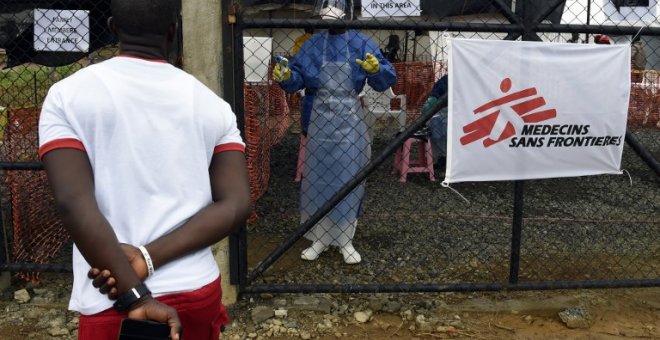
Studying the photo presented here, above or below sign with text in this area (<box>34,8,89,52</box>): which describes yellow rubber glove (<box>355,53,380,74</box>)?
below

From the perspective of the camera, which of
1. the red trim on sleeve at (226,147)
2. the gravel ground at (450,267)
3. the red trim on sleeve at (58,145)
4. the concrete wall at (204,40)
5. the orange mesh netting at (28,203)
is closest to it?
the red trim on sleeve at (58,145)

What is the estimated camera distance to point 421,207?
6.25m

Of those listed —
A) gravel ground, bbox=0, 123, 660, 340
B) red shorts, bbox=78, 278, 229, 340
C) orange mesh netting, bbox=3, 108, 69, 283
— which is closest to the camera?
red shorts, bbox=78, 278, 229, 340

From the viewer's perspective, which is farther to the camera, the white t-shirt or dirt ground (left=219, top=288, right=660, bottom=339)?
dirt ground (left=219, top=288, right=660, bottom=339)

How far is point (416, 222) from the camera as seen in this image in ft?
18.9

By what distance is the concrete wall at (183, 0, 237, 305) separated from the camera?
10.9 ft

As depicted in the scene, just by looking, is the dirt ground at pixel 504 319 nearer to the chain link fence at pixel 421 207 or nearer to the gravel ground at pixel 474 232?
the chain link fence at pixel 421 207

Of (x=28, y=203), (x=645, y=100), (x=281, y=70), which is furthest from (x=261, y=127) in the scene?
(x=645, y=100)

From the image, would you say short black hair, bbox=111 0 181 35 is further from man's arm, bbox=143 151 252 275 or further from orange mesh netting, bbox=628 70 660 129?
orange mesh netting, bbox=628 70 660 129

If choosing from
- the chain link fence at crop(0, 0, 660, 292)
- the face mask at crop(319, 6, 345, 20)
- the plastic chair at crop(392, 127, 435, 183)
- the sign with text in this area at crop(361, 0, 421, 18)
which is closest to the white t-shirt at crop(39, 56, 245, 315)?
the chain link fence at crop(0, 0, 660, 292)

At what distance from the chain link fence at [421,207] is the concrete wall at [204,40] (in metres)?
0.15

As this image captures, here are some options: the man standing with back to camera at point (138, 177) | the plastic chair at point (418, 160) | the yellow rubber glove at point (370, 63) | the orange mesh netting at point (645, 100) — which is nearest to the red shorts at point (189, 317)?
the man standing with back to camera at point (138, 177)

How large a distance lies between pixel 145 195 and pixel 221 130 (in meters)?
0.26

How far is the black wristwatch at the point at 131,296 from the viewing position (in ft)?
4.83
